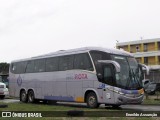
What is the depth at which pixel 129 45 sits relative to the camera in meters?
85.4

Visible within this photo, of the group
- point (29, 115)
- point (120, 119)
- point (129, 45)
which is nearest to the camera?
point (29, 115)

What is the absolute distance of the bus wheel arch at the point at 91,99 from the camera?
2016cm

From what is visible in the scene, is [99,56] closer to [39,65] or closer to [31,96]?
[39,65]

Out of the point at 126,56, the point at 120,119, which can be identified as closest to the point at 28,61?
the point at 126,56

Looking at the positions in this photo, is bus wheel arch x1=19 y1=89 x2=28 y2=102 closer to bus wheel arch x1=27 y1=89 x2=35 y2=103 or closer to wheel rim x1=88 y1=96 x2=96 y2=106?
bus wheel arch x1=27 y1=89 x2=35 y2=103

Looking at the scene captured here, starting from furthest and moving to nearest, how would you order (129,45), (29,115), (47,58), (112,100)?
(129,45)
(47,58)
(112,100)
(29,115)

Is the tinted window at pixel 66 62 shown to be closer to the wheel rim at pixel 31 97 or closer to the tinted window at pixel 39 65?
the tinted window at pixel 39 65

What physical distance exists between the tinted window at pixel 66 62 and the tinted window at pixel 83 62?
0.55m

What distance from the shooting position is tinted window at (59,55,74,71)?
22.1 m

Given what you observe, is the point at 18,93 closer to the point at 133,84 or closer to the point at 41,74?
the point at 41,74

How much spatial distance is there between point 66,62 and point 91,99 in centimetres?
323

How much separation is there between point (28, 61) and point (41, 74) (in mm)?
2358

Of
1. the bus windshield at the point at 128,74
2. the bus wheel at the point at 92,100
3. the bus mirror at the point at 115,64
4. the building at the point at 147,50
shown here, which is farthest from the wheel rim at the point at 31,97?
the building at the point at 147,50

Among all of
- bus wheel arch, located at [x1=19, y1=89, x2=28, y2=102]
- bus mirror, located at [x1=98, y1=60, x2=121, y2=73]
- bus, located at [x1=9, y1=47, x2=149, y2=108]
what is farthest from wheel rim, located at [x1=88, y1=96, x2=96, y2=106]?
bus wheel arch, located at [x1=19, y1=89, x2=28, y2=102]
